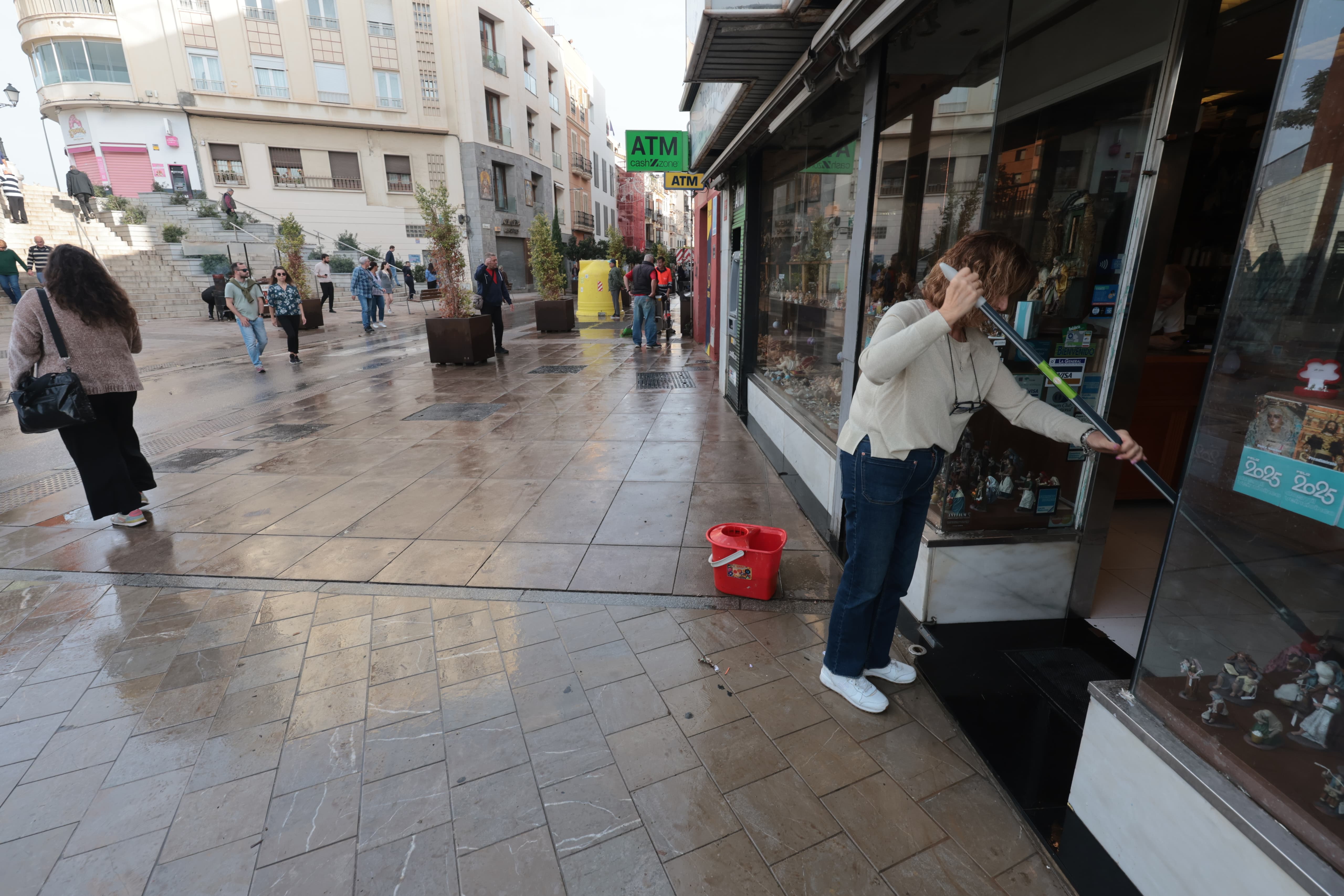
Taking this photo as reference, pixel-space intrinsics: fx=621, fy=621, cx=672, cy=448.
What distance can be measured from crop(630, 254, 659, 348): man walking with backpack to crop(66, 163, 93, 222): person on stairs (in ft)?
67.4

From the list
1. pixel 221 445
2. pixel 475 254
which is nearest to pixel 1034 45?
pixel 221 445

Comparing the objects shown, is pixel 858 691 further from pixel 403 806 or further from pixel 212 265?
pixel 212 265

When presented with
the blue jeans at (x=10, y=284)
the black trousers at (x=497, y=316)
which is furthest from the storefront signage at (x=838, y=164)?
the blue jeans at (x=10, y=284)

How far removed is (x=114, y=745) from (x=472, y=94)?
34.7 meters

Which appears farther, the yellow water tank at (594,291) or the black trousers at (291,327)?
the yellow water tank at (594,291)

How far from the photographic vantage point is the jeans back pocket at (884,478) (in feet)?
7.39

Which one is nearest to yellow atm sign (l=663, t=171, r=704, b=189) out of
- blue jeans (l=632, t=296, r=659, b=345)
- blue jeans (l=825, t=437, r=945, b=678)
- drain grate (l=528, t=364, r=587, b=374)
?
blue jeans (l=632, t=296, r=659, b=345)

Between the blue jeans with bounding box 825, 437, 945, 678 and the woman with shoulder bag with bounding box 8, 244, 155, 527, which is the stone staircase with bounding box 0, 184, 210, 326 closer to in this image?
the woman with shoulder bag with bounding box 8, 244, 155, 527

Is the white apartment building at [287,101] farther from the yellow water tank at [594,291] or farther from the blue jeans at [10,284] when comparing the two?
the blue jeans at [10,284]

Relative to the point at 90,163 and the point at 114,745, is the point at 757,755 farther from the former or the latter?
the point at 90,163

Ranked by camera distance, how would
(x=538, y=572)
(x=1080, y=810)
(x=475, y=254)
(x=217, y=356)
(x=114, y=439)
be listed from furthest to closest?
1. (x=475, y=254)
2. (x=217, y=356)
3. (x=114, y=439)
4. (x=538, y=572)
5. (x=1080, y=810)

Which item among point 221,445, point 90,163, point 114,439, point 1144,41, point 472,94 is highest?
point 472,94

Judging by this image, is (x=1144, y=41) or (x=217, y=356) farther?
(x=217, y=356)

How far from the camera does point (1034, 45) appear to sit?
9.80 ft
